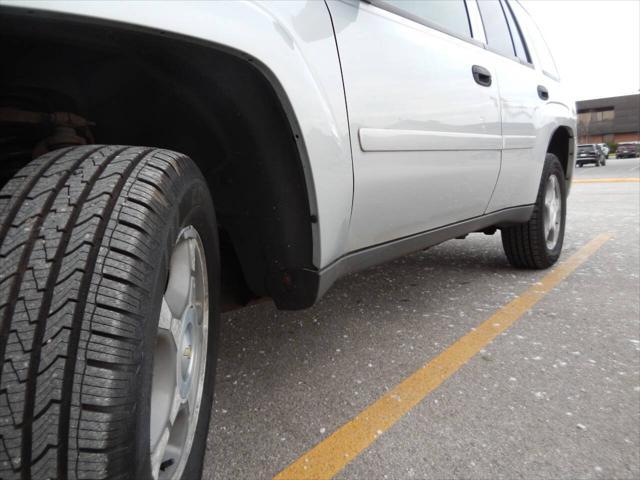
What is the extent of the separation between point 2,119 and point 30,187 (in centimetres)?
38

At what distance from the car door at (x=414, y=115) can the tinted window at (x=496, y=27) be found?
34 cm

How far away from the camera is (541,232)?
3.48 metres

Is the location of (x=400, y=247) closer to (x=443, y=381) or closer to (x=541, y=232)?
(x=443, y=381)

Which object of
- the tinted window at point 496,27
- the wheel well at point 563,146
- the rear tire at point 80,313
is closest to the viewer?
the rear tire at point 80,313

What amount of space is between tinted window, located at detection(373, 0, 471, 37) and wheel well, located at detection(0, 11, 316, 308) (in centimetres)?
80

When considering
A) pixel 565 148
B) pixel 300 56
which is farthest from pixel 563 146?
pixel 300 56

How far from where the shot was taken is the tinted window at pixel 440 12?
6.65 feet

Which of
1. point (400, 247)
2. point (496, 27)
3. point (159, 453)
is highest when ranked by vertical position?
point (496, 27)

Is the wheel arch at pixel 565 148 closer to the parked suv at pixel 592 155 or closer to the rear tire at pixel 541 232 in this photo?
the rear tire at pixel 541 232

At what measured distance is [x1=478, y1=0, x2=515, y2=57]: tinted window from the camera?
9.58 feet

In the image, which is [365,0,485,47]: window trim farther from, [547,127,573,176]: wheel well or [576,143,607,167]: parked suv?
[576,143,607,167]: parked suv

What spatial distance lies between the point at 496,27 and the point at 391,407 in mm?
2452

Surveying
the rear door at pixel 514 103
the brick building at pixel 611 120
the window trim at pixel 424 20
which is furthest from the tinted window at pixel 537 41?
the brick building at pixel 611 120

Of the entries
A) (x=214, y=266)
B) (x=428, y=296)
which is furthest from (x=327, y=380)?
(x=428, y=296)
